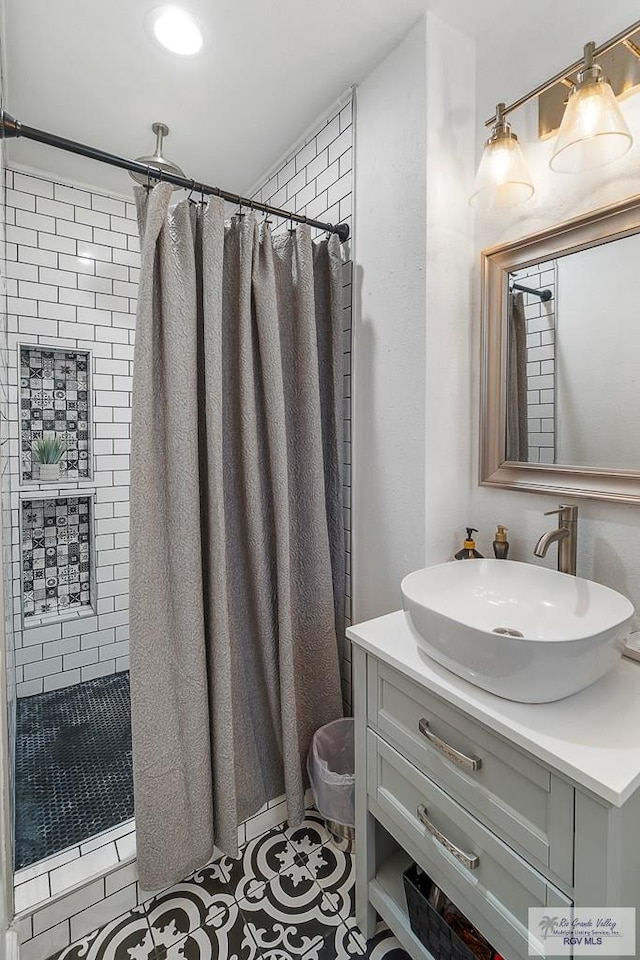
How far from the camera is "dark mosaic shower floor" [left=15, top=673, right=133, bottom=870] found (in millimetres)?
1432

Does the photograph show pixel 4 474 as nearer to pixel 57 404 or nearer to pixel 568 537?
pixel 57 404

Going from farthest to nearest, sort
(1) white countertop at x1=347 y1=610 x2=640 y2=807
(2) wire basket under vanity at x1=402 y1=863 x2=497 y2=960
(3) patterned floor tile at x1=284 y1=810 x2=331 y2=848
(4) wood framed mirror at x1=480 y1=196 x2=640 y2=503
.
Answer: (3) patterned floor tile at x1=284 y1=810 x2=331 y2=848
(4) wood framed mirror at x1=480 y1=196 x2=640 y2=503
(2) wire basket under vanity at x1=402 y1=863 x2=497 y2=960
(1) white countertop at x1=347 y1=610 x2=640 y2=807

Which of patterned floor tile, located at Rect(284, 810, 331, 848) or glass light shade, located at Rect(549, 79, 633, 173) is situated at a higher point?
glass light shade, located at Rect(549, 79, 633, 173)

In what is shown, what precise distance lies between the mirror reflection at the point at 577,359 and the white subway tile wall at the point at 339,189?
1.90 feet

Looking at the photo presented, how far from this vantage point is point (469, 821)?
2.98 feet

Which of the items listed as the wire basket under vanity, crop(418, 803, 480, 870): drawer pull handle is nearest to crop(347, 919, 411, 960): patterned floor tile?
the wire basket under vanity

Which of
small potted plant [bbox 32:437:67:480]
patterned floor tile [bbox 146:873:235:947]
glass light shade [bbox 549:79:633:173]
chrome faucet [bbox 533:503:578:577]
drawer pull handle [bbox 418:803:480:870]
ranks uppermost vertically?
glass light shade [bbox 549:79:633:173]

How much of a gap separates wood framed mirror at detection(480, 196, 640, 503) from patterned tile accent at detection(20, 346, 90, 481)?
1.89m

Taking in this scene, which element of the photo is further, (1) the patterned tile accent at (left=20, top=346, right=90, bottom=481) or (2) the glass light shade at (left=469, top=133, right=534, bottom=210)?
(1) the patterned tile accent at (left=20, top=346, right=90, bottom=481)

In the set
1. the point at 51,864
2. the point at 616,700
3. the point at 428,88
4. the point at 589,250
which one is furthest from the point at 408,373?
the point at 51,864

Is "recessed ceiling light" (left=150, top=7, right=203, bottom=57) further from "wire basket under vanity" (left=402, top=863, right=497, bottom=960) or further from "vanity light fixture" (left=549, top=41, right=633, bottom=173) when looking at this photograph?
"wire basket under vanity" (left=402, top=863, right=497, bottom=960)

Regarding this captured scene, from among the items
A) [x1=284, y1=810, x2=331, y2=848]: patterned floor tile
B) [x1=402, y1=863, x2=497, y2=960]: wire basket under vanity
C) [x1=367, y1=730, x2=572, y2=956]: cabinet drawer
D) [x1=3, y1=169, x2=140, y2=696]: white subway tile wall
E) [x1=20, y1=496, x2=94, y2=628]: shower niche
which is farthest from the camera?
[x1=20, y1=496, x2=94, y2=628]: shower niche

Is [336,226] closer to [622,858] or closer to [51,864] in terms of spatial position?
[622,858]

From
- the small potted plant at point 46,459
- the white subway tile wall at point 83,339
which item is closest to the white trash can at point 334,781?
the white subway tile wall at point 83,339
